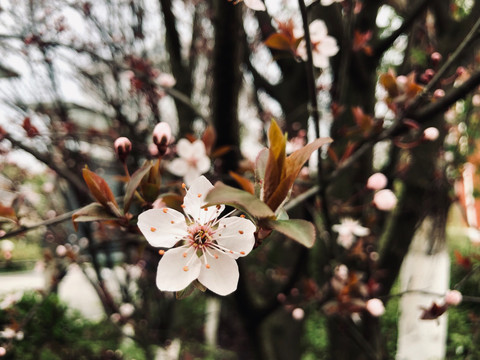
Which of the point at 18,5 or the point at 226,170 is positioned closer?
the point at 226,170

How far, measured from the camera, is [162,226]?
1.79 ft

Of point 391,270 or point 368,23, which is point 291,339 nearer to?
point 391,270

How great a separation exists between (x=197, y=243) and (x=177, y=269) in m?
0.06

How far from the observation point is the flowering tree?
1.93 ft

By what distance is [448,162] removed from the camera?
2.04m

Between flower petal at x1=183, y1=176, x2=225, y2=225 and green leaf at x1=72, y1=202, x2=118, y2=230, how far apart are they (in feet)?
0.43

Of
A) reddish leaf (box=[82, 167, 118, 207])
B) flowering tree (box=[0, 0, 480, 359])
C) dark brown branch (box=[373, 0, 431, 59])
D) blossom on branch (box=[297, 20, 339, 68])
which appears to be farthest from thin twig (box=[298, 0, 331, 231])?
dark brown branch (box=[373, 0, 431, 59])

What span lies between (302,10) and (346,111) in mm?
1224

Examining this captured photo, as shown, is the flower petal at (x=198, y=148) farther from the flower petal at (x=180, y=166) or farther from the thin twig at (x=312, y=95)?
the thin twig at (x=312, y=95)

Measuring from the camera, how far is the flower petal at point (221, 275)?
0.53m

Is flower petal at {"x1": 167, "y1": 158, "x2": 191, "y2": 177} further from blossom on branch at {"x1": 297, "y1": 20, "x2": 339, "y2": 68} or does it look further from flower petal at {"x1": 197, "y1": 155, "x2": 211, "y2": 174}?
blossom on branch at {"x1": 297, "y1": 20, "x2": 339, "y2": 68}

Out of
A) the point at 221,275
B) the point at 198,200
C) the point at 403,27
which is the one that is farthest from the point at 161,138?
the point at 403,27

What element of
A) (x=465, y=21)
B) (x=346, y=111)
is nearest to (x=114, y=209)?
(x=346, y=111)

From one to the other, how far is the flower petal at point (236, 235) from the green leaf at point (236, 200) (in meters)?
0.08
